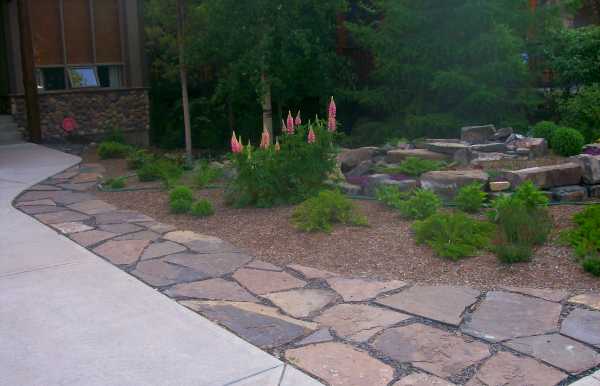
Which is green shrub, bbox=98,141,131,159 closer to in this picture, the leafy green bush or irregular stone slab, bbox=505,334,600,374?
the leafy green bush

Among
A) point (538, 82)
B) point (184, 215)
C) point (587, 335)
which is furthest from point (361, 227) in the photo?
point (538, 82)

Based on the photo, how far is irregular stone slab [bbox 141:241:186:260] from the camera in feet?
20.1

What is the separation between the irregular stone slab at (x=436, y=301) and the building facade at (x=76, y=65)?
11.2m

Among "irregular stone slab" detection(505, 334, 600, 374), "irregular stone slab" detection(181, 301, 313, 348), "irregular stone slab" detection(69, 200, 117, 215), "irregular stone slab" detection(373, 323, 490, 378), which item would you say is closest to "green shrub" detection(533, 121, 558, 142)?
"irregular stone slab" detection(69, 200, 117, 215)

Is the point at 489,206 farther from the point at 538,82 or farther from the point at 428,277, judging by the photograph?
the point at 538,82

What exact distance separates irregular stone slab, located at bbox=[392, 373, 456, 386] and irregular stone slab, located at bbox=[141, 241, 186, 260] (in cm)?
291

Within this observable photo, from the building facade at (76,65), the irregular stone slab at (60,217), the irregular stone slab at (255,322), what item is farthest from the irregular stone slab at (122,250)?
the building facade at (76,65)

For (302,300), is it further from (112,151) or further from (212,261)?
(112,151)

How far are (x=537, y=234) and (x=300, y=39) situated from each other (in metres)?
6.79

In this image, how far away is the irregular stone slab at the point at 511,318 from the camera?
A: 440cm

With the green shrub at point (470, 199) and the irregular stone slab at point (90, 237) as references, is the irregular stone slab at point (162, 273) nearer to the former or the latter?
the irregular stone slab at point (90, 237)

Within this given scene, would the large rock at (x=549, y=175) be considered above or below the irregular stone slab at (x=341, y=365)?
above

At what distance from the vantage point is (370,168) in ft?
29.9

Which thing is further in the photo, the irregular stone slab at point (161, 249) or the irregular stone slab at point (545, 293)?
the irregular stone slab at point (161, 249)
